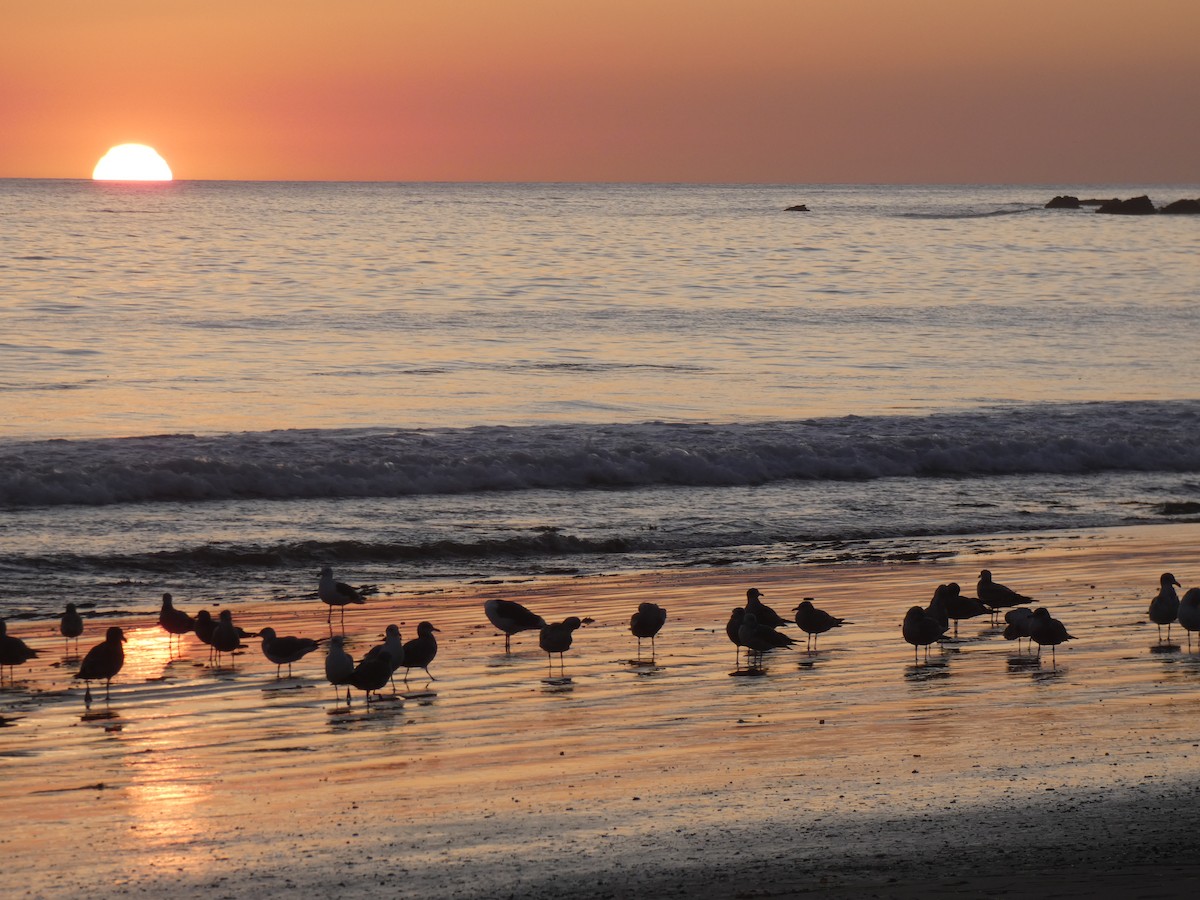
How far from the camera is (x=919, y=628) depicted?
11070 mm

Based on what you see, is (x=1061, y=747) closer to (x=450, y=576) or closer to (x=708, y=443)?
(x=450, y=576)

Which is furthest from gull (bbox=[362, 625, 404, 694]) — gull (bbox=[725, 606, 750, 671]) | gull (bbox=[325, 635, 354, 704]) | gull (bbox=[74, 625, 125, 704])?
gull (bbox=[725, 606, 750, 671])

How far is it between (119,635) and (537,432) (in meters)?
14.3

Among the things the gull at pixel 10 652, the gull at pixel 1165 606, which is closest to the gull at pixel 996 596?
the gull at pixel 1165 606

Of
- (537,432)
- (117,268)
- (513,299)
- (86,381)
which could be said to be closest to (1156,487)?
(537,432)

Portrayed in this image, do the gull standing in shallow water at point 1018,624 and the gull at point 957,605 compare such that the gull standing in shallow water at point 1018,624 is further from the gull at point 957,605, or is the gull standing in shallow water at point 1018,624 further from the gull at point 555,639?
the gull at point 555,639

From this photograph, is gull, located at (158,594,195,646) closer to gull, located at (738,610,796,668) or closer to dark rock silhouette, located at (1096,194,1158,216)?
gull, located at (738,610,796,668)

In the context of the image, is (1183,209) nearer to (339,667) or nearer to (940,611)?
(940,611)

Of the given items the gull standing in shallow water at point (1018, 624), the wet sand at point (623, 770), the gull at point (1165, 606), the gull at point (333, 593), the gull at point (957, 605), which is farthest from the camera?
the gull at point (333, 593)

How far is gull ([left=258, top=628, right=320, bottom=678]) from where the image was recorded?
35.2 ft

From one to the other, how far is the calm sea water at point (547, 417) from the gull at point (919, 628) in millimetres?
4883

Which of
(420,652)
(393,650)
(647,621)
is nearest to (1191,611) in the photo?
(647,621)

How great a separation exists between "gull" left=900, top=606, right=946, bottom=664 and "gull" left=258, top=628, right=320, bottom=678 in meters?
4.49

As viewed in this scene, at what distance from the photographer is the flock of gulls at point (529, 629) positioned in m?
10.0
